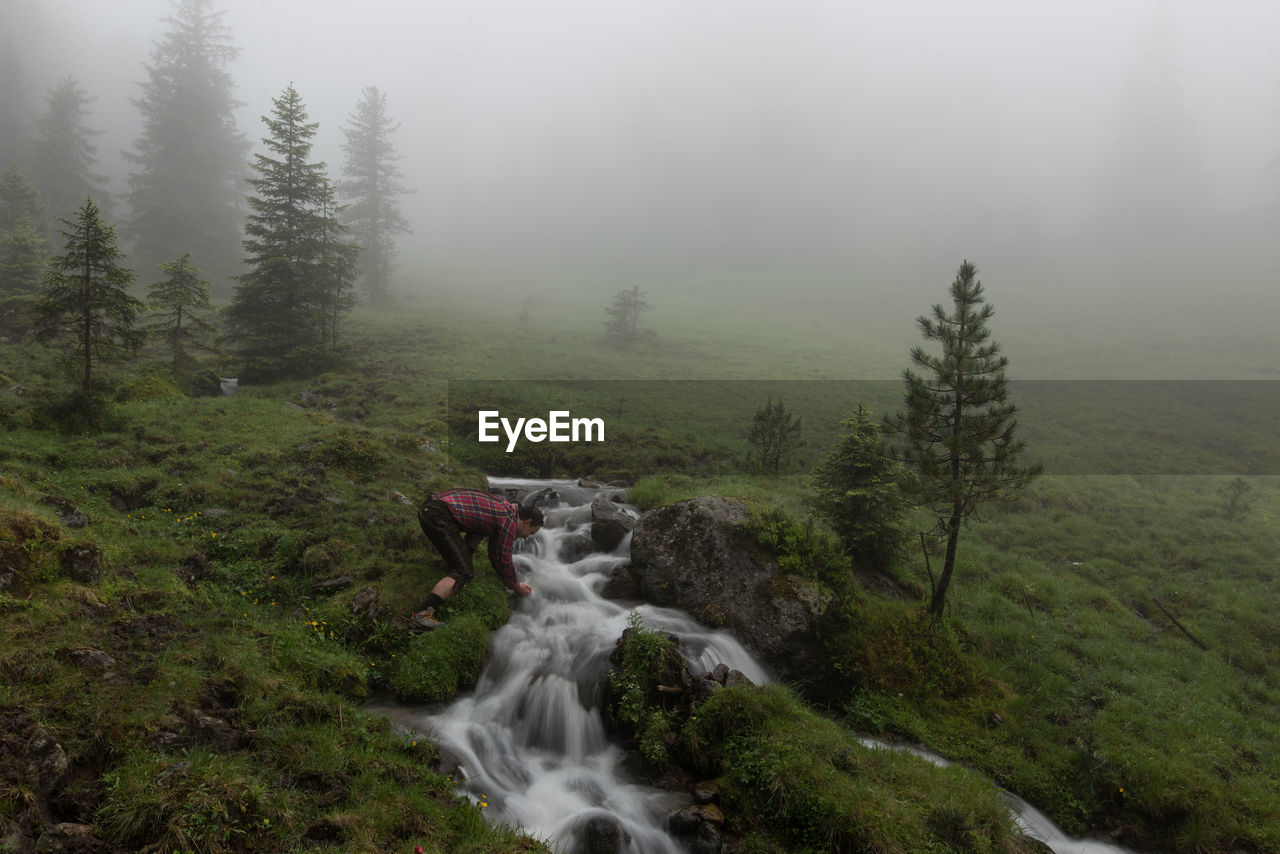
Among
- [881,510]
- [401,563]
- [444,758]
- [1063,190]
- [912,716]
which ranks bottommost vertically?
[912,716]

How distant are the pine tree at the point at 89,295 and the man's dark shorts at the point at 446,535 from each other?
8.70 m

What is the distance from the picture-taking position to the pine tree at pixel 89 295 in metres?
11.4

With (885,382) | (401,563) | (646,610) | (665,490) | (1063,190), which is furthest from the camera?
(1063,190)

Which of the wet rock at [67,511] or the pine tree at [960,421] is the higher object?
the pine tree at [960,421]

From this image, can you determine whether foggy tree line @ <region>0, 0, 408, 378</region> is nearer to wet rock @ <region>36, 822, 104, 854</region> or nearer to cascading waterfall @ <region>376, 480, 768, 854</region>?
cascading waterfall @ <region>376, 480, 768, 854</region>

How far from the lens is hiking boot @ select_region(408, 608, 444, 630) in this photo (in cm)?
836

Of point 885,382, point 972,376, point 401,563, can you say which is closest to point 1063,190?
point 885,382

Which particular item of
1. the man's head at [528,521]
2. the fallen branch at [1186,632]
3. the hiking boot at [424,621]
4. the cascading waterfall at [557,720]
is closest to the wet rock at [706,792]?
the cascading waterfall at [557,720]

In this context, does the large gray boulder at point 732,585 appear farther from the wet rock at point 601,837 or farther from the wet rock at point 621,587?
the wet rock at point 601,837

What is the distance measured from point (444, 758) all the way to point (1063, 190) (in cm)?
14292

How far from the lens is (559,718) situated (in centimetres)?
786

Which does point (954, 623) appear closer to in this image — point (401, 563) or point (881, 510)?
point (881, 510)

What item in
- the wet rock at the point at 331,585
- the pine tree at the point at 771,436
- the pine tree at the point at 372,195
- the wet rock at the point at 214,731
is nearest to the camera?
the wet rock at the point at 214,731

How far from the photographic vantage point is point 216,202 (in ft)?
152
